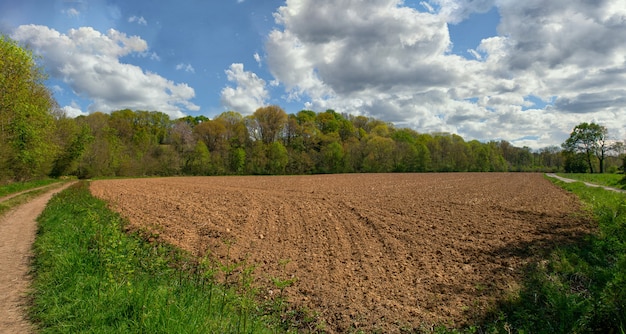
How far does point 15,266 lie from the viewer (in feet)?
25.3

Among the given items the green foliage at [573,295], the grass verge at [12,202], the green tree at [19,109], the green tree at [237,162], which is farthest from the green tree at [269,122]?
the green foliage at [573,295]

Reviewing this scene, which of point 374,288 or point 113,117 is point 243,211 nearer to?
point 374,288

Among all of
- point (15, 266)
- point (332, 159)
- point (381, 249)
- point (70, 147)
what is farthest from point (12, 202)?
point (332, 159)

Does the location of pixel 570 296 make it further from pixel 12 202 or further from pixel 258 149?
pixel 258 149

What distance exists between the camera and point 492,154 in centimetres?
10106

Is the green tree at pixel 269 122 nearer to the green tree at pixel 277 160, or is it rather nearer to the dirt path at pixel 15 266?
the green tree at pixel 277 160

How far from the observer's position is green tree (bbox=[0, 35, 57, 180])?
76.8 feet

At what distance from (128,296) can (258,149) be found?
250 feet

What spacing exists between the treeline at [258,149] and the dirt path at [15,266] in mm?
47665

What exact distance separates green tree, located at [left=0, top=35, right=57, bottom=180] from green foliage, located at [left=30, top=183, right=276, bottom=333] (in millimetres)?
21438

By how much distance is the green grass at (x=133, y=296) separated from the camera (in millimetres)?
4953

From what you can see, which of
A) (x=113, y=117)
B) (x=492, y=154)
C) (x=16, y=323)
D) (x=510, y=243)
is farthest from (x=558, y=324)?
(x=492, y=154)

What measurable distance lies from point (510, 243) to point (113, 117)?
91.3 metres

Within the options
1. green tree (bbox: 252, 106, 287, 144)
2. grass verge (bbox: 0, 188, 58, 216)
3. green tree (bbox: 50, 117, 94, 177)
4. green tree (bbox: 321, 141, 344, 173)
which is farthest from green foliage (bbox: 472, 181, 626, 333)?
green tree (bbox: 252, 106, 287, 144)
